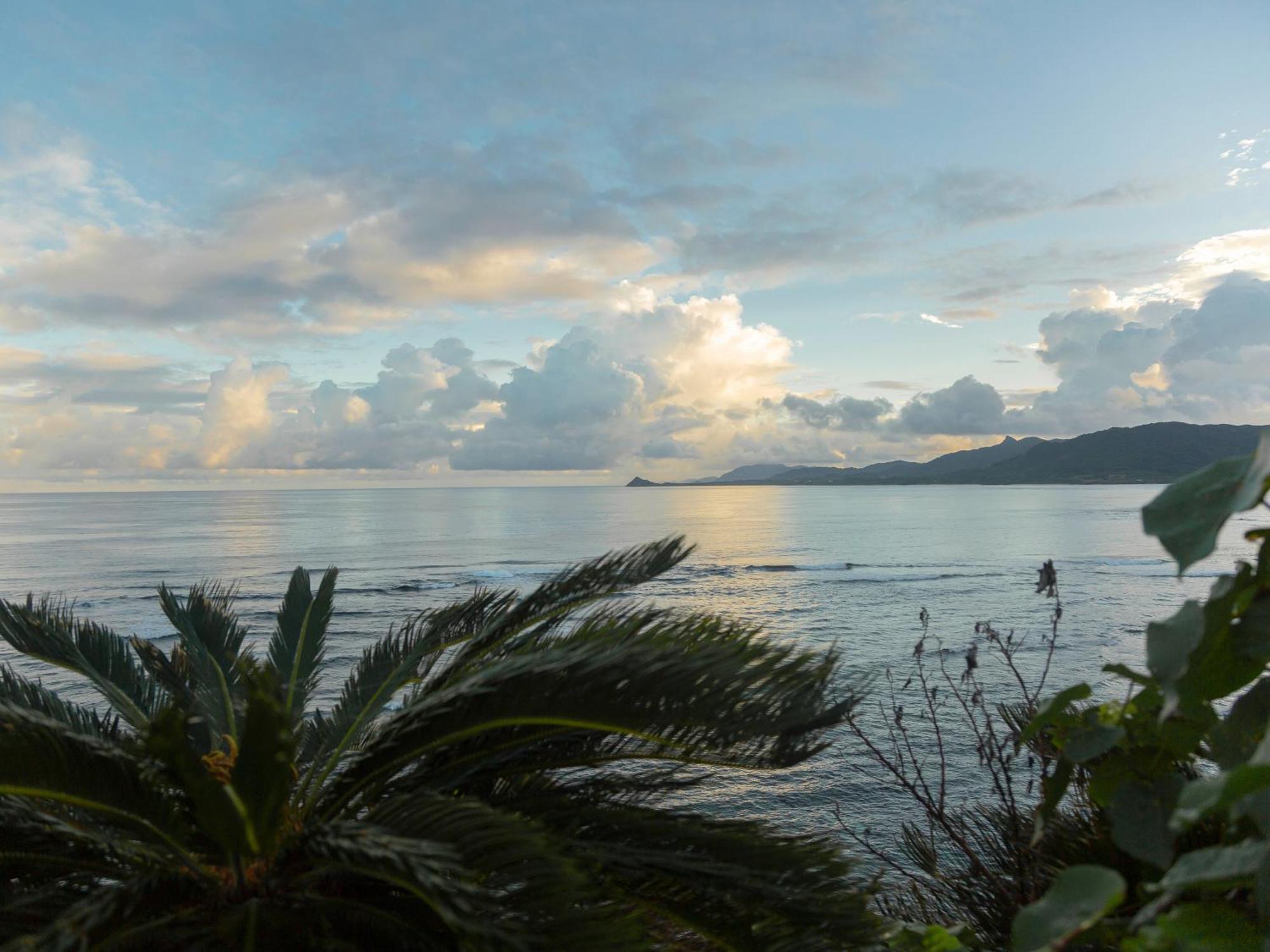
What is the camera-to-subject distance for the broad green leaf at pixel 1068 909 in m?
0.95

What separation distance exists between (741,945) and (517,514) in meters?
99.1

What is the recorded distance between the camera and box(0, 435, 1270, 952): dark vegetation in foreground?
1.40 metres

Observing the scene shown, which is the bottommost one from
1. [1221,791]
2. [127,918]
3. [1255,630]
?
[127,918]

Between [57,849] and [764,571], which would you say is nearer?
[57,849]

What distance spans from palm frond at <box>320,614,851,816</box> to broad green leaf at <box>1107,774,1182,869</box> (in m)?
1.89

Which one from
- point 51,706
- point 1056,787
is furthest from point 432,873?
point 51,706

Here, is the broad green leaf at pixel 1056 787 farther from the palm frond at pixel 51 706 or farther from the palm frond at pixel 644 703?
the palm frond at pixel 51 706

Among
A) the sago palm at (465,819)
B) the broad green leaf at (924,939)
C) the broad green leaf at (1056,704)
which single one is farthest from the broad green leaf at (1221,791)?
the sago palm at (465,819)

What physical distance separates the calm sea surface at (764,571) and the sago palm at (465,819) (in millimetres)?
1064

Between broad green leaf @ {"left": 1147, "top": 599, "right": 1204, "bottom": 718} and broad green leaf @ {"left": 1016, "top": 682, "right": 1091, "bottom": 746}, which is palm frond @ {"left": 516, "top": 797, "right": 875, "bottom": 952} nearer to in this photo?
broad green leaf @ {"left": 1016, "top": 682, "right": 1091, "bottom": 746}

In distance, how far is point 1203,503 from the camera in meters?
1.04

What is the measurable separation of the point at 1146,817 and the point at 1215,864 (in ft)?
1.38

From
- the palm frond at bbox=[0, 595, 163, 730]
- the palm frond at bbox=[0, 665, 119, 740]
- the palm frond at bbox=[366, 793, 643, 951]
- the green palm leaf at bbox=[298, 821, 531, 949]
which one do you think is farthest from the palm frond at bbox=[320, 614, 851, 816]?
the palm frond at bbox=[0, 595, 163, 730]

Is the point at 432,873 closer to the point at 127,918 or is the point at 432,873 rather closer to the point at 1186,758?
the point at 127,918
